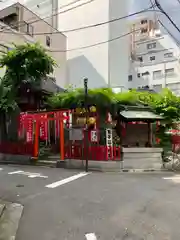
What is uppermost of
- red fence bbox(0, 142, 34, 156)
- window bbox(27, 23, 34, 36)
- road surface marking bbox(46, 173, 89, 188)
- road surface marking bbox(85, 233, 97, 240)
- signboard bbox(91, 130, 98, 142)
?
window bbox(27, 23, 34, 36)

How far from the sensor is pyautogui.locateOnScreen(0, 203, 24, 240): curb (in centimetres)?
449

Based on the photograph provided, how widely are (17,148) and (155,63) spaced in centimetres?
3132

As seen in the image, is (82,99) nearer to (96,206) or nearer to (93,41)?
(96,206)

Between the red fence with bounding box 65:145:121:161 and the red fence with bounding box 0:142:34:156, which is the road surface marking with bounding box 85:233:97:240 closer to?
the red fence with bounding box 65:145:121:161

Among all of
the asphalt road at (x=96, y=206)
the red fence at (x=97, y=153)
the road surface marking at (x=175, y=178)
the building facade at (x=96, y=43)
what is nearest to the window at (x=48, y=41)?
the building facade at (x=96, y=43)

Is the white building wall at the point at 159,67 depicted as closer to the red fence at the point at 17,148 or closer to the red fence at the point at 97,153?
the red fence at the point at 17,148

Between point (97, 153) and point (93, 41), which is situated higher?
point (93, 41)

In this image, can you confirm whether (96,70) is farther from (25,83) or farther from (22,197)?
(22,197)

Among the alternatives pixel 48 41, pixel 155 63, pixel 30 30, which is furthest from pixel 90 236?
pixel 155 63

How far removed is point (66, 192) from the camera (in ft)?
25.3

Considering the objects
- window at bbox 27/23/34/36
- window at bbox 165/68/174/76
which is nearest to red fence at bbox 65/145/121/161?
window at bbox 27/23/34/36

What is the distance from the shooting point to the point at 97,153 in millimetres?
12383

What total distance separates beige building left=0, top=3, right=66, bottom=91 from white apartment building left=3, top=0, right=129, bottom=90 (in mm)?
1760

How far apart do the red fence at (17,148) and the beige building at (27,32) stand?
5.92 metres
